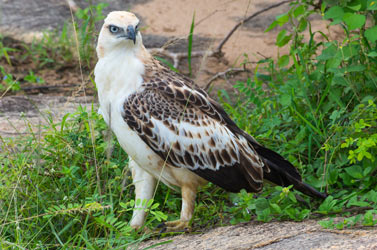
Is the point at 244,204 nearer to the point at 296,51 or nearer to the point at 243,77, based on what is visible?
the point at 296,51

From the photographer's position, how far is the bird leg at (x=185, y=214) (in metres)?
4.32

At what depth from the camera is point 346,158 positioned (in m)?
4.66

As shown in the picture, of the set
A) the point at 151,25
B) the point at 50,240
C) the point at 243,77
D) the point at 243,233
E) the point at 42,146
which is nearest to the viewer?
the point at 243,233

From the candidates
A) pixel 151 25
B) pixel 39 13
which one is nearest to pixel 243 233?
pixel 151 25

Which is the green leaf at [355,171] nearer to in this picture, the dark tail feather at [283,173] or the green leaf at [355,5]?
the dark tail feather at [283,173]

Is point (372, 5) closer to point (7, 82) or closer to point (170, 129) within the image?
point (170, 129)

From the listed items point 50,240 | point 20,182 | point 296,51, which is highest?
point 296,51

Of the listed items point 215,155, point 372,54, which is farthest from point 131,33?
point 372,54

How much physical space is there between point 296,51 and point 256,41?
2757 mm

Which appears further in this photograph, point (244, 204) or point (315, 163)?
point (315, 163)

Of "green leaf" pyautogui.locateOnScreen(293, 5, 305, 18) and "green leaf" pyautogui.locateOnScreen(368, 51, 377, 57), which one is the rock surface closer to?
"green leaf" pyautogui.locateOnScreen(368, 51, 377, 57)

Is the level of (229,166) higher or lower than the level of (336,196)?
higher

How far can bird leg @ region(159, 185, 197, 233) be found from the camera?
4316mm

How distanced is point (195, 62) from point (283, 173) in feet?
11.6
